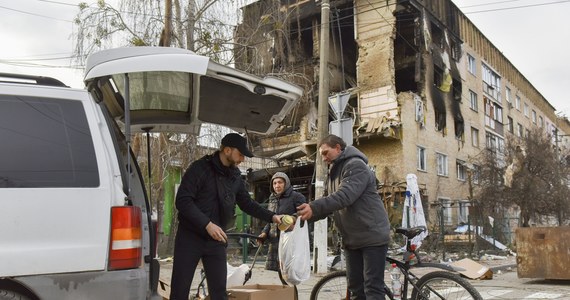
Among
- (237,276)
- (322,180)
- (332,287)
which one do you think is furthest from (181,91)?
(322,180)

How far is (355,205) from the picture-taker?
456cm

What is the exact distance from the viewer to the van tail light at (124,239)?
9.25 feet

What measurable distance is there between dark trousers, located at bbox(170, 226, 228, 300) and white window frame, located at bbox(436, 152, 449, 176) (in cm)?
2487

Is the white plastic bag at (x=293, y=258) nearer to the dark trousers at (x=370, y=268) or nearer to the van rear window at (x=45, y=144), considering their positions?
the dark trousers at (x=370, y=268)

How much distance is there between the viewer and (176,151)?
12.7 metres

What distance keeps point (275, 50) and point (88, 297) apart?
38.2 ft

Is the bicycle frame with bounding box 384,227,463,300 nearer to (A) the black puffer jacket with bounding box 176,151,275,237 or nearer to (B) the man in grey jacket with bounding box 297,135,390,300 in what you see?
(B) the man in grey jacket with bounding box 297,135,390,300

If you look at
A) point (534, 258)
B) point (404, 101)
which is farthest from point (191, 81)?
point (404, 101)

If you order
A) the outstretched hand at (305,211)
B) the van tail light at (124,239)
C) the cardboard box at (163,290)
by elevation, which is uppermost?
the outstretched hand at (305,211)

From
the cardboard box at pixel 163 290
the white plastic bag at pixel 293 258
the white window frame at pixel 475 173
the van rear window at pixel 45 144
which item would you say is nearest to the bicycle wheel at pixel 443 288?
the white plastic bag at pixel 293 258

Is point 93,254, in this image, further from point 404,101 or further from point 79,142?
point 404,101

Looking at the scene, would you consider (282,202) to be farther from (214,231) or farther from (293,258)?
(214,231)

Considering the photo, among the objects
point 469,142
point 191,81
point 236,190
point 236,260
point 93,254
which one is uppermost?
point 469,142

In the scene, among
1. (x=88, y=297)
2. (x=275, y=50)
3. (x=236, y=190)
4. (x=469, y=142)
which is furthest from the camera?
(x=469, y=142)
